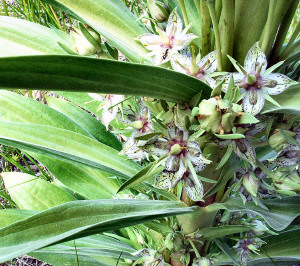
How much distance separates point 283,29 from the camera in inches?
28.3

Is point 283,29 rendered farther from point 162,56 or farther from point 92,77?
point 92,77

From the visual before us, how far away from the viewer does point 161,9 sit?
839 mm

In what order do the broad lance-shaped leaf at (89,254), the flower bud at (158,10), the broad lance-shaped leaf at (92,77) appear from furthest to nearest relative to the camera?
the broad lance-shaped leaf at (89,254) → the flower bud at (158,10) → the broad lance-shaped leaf at (92,77)

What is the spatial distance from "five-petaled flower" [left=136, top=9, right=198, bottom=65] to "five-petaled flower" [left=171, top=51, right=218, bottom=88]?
19mm

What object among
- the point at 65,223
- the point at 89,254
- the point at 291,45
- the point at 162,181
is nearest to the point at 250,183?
the point at 162,181

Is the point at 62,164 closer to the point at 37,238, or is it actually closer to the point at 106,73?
the point at 37,238

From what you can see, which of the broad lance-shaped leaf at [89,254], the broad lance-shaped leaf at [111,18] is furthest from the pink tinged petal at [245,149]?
the broad lance-shaped leaf at [89,254]

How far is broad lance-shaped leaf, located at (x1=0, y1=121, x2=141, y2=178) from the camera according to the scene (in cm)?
98

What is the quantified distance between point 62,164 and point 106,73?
Result: 0.99 meters

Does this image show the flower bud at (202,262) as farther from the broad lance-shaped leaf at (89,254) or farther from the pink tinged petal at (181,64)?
the pink tinged petal at (181,64)

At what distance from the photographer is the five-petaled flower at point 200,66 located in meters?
0.73

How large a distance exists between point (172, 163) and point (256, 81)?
22cm

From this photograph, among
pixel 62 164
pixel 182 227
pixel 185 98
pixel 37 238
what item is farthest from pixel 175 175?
pixel 62 164

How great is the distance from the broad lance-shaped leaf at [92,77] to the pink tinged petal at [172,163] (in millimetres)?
129
